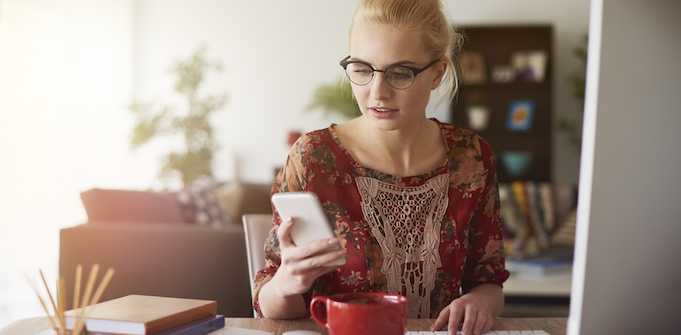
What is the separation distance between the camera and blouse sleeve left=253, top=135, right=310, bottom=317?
1038 millimetres

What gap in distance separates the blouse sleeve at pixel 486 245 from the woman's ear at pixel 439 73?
0.70ft

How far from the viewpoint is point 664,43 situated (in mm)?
439

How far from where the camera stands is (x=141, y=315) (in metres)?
0.69

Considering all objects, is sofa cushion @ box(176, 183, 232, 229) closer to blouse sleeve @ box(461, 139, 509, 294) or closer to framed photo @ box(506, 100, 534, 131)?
blouse sleeve @ box(461, 139, 509, 294)

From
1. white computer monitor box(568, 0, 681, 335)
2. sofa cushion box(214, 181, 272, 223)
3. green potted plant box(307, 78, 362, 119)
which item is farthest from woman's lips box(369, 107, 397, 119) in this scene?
green potted plant box(307, 78, 362, 119)

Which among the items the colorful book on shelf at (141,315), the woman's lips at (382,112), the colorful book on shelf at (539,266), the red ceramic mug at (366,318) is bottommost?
the colorful book on shelf at (539,266)

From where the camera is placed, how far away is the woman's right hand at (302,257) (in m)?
0.70

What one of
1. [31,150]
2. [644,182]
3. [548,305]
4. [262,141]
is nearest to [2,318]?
[31,150]

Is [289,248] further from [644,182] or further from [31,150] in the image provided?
[31,150]

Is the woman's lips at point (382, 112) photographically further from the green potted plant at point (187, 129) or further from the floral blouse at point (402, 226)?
the green potted plant at point (187, 129)

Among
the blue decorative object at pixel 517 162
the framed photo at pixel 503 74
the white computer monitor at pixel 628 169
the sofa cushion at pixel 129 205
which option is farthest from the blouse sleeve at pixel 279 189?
the framed photo at pixel 503 74

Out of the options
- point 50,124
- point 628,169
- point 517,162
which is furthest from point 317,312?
point 517,162

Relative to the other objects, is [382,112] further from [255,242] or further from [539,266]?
[539,266]

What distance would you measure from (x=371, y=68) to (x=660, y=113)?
620 mm
